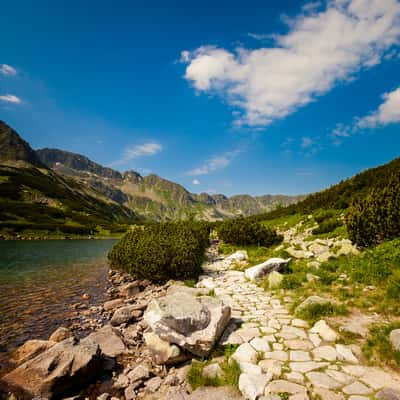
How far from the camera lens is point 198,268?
16.0 metres

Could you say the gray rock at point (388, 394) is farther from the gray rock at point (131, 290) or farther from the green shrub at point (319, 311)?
the gray rock at point (131, 290)

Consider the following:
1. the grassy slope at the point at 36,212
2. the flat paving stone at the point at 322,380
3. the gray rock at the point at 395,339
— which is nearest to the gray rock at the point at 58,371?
the flat paving stone at the point at 322,380

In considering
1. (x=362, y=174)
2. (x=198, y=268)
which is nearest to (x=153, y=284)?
(x=198, y=268)

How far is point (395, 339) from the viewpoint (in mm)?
5180

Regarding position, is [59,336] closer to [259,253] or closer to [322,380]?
[322,380]

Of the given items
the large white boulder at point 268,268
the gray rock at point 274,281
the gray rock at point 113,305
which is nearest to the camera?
the gray rock at point 274,281

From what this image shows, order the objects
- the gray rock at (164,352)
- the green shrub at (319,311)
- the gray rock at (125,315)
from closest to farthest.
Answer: the gray rock at (164,352)
the green shrub at (319,311)
the gray rock at (125,315)

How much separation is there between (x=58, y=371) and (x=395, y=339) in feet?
26.5

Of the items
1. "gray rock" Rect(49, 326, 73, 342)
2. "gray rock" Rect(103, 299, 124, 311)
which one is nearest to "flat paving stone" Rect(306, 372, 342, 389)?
"gray rock" Rect(49, 326, 73, 342)

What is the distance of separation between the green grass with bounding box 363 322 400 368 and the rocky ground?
245 millimetres

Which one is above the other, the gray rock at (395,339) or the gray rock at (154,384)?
the gray rock at (395,339)

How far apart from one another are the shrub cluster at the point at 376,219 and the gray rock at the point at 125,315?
1330cm

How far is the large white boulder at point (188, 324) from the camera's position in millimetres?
6254

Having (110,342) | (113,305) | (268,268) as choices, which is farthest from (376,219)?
(113,305)
